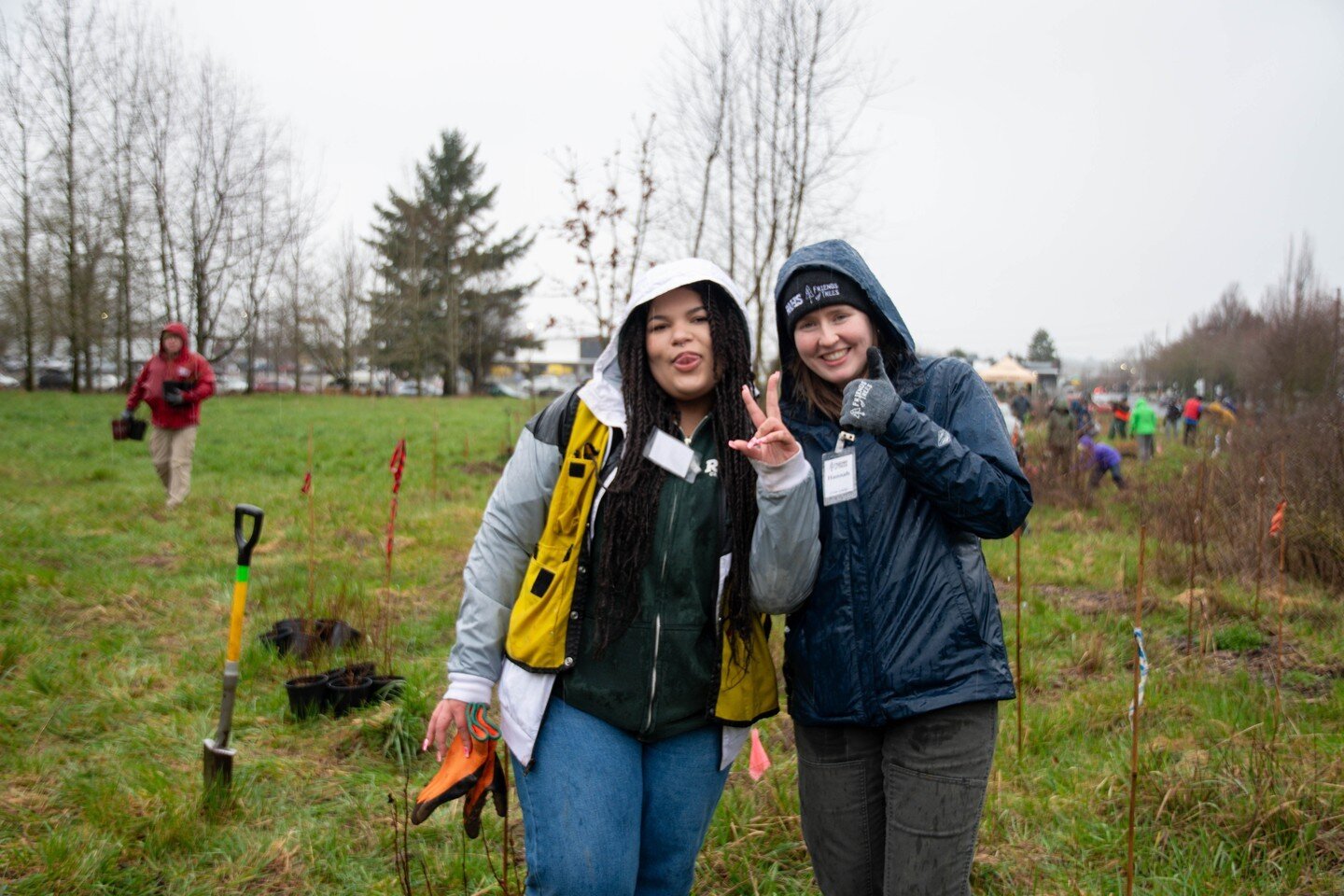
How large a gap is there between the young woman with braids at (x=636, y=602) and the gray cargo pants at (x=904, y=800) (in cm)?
24

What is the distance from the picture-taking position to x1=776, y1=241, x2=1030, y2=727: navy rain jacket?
1.73 metres

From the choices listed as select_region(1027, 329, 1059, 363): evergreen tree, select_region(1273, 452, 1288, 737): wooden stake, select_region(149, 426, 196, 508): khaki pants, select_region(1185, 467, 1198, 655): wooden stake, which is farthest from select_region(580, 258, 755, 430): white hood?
select_region(1027, 329, 1059, 363): evergreen tree

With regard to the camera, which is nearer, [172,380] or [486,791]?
[486,791]

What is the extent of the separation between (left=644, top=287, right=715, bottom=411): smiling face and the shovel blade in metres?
2.38

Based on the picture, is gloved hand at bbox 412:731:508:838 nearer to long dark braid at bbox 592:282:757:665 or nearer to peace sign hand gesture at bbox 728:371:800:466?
long dark braid at bbox 592:282:757:665

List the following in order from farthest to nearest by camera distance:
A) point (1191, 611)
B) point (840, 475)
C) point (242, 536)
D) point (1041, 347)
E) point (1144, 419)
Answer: point (1041, 347) < point (1144, 419) < point (1191, 611) < point (242, 536) < point (840, 475)

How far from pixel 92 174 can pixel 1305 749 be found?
92.0ft

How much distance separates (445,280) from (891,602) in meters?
41.5

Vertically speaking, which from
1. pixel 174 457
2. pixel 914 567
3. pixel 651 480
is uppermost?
pixel 651 480

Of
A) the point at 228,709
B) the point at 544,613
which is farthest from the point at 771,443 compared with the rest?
the point at 228,709

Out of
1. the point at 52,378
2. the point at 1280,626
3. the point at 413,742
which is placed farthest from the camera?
the point at 52,378

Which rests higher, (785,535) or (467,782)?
(785,535)

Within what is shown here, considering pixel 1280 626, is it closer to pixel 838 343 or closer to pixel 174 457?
pixel 838 343

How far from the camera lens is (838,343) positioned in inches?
76.3
